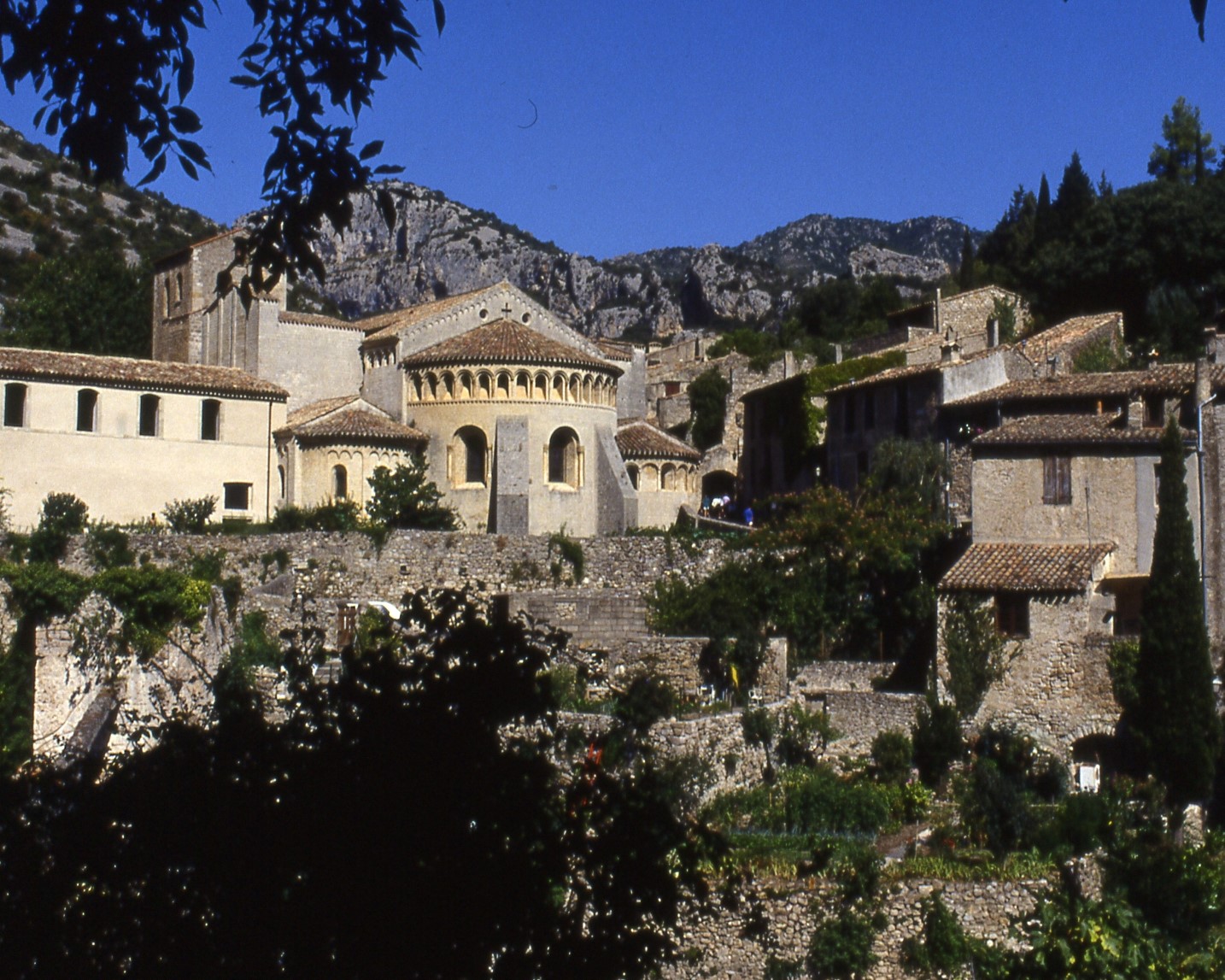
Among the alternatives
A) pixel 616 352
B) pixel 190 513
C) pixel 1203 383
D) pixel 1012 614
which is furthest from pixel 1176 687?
pixel 616 352

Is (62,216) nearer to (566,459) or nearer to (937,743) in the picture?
(566,459)

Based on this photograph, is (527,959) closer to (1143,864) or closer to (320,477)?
(1143,864)

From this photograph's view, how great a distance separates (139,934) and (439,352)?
34.8 meters

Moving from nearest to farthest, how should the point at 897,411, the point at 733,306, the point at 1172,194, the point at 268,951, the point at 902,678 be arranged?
the point at 268,951
the point at 902,678
the point at 897,411
the point at 1172,194
the point at 733,306

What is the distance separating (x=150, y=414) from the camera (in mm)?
41281

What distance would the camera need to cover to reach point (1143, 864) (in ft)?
71.5

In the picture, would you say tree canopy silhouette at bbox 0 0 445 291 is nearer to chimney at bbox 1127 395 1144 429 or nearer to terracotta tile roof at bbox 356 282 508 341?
chimney at bbox 1127 395 1144 429

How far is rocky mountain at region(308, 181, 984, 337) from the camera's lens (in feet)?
413

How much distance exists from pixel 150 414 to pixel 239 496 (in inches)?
130

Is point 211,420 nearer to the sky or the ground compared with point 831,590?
nearer to the sky

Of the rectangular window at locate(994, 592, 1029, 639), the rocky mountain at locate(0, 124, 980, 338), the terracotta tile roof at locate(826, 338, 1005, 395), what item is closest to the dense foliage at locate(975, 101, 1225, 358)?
the terracotta tile roof at locate(826, 338, 1005, 395)

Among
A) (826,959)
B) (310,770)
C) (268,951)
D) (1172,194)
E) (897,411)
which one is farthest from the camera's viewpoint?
(1172,194)

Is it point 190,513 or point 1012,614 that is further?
point 190,513

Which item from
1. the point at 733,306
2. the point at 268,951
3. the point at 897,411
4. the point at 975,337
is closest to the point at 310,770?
the point at 268,951
